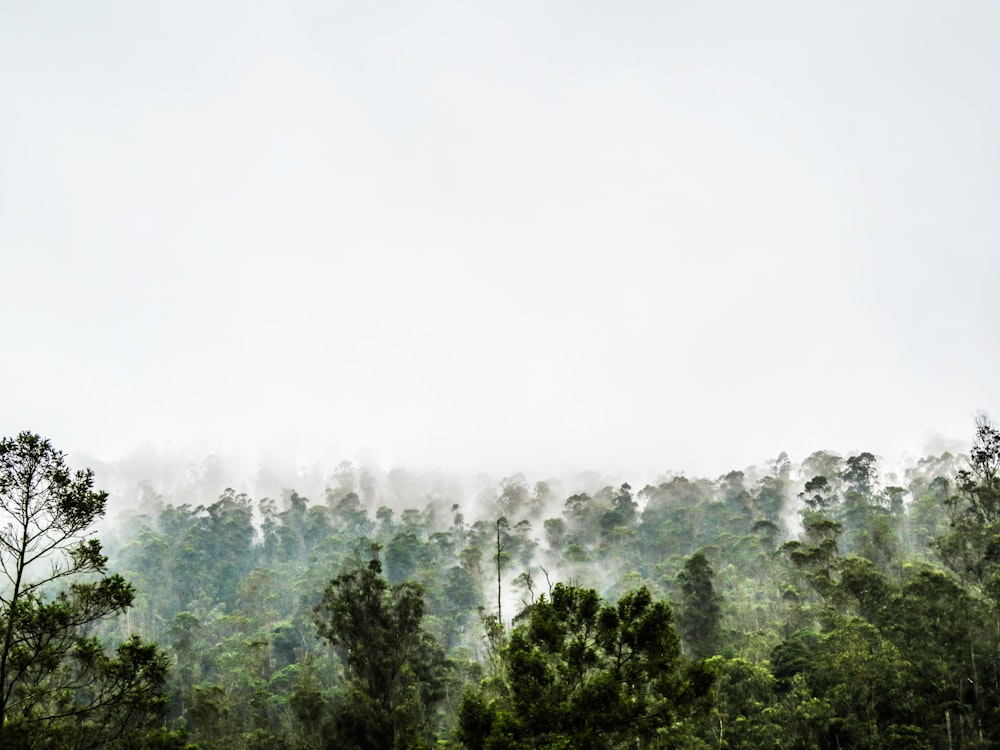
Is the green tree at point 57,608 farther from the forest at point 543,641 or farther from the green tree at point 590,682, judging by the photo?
the green tree at point 590,682

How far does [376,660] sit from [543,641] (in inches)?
450

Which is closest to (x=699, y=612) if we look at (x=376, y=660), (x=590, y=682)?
(x=376, y=660)

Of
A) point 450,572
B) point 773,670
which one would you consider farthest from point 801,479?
point 773,670

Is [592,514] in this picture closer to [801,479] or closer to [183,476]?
[801,479]

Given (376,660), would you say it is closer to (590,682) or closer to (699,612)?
(590,682)

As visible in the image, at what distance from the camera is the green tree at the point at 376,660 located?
72.8ft

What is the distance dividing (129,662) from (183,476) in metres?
158

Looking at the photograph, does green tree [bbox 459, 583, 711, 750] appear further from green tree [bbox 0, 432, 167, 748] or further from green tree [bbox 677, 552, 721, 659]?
green tree [bbox 677, 552, 721, 659]

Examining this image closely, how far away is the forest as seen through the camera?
38.3ft

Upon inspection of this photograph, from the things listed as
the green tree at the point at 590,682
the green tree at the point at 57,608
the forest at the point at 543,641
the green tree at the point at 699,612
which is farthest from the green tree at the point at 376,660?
the green tree at the point at 699,612

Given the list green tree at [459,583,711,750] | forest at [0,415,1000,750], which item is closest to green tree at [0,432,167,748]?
forest at [0,415,1000,750]

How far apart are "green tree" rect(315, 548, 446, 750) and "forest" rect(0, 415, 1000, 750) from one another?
0.09 metres

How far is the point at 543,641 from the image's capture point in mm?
15398

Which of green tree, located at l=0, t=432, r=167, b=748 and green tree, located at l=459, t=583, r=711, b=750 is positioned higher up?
green tree, located at l=0, t=432, r=167, b=748
